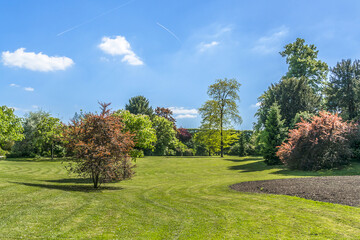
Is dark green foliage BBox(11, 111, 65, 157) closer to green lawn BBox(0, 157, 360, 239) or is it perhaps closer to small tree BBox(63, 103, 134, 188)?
small tree BBox(63, 103, 134, 188)

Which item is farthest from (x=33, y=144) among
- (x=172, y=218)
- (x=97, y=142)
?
(x=172, y=218)

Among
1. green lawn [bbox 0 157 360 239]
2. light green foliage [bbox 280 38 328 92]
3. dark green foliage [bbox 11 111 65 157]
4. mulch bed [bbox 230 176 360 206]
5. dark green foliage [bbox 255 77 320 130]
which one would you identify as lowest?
green lawn [bbox 0 157 360 239]

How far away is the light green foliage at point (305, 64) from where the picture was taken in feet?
137

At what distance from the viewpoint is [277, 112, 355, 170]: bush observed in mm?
19984

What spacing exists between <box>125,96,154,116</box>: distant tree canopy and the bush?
1368 inches

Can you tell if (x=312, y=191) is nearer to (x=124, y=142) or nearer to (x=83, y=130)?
(x=124, y=142)

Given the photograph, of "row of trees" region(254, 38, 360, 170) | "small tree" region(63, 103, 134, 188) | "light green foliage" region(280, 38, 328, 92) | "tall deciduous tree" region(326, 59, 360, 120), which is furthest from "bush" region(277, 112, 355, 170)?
"light green foliage" region(280, 38, 328, 92)

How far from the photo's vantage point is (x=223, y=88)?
38688 millimetres

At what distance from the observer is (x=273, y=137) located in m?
27.9

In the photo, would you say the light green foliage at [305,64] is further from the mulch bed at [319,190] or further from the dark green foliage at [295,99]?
the mulch bed at [319,190]

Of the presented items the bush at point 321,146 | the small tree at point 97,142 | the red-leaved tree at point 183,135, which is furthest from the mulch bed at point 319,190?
the red-leaved tree at point 183,135

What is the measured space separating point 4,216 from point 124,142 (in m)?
6.23

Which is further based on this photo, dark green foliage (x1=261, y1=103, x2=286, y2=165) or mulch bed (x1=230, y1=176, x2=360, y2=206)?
dark green foliage (x1=261, y1=103, x2=286, y2=165)

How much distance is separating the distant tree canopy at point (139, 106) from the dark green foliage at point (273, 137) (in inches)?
1125
